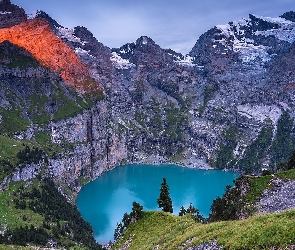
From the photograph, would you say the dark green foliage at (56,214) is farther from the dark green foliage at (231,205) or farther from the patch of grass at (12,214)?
the dark green foliage at (231,205)

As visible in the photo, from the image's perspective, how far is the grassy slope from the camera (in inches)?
911

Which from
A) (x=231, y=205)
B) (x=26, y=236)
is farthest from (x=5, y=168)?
(x=231, y=205)

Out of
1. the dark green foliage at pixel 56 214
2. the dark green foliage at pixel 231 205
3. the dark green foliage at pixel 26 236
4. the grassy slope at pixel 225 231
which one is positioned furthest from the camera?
the dark green foliage at pixel 56 214

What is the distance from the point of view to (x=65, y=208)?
16612cm

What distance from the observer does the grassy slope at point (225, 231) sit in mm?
23133

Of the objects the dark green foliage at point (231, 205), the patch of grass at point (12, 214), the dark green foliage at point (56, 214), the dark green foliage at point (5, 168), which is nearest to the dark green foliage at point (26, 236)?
the dark green foliage at point (56, 214)

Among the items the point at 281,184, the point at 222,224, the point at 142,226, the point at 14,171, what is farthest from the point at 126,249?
the point at 14,171

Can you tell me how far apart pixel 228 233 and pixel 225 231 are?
2.74 ft

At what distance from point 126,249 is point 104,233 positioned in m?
118

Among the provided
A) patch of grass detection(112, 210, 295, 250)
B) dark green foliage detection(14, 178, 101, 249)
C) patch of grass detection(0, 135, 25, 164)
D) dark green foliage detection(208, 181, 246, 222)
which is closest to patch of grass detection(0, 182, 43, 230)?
dark green foliage detection(14, 178, 101, 249)

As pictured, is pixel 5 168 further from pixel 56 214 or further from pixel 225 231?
pixel 225 231

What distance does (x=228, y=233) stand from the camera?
28078mm

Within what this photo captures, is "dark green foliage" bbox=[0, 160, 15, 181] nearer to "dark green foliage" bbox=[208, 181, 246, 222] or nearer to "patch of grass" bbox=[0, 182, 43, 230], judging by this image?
"patch of grass" bbox=[0, 182, 43, 230]

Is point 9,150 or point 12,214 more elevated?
point 9,150
